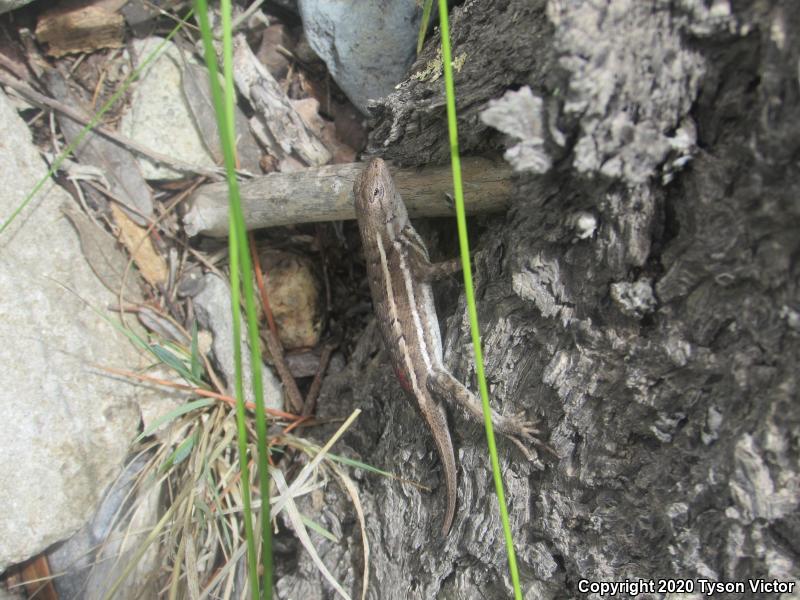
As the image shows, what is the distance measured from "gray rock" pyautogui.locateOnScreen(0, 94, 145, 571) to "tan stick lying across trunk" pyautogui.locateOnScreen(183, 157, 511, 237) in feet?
2.21

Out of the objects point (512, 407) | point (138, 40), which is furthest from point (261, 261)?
point (512, 407)

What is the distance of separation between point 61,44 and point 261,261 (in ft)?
5.16

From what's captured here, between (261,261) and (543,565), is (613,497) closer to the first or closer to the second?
(543,565)

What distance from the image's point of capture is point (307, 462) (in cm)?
279

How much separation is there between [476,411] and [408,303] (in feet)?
2.10

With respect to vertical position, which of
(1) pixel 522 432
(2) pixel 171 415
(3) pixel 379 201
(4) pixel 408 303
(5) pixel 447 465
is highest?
(3) pixel 379 201

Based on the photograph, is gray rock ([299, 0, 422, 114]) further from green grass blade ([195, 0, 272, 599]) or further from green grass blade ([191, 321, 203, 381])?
green grass blade ([195, 0, 272, 599])

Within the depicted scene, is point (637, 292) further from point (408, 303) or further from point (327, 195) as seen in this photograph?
point (327, 195)

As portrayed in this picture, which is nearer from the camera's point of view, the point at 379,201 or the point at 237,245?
the point at 237,245

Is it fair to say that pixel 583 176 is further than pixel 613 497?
No

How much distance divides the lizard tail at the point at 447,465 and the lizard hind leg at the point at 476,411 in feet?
0.32

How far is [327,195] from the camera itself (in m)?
2.67

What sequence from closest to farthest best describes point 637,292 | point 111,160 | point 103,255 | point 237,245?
point 237,245
point 637,292
point 103,255
point 111,160

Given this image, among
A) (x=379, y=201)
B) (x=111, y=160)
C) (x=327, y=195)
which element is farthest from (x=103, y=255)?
(x=379, y=201)
